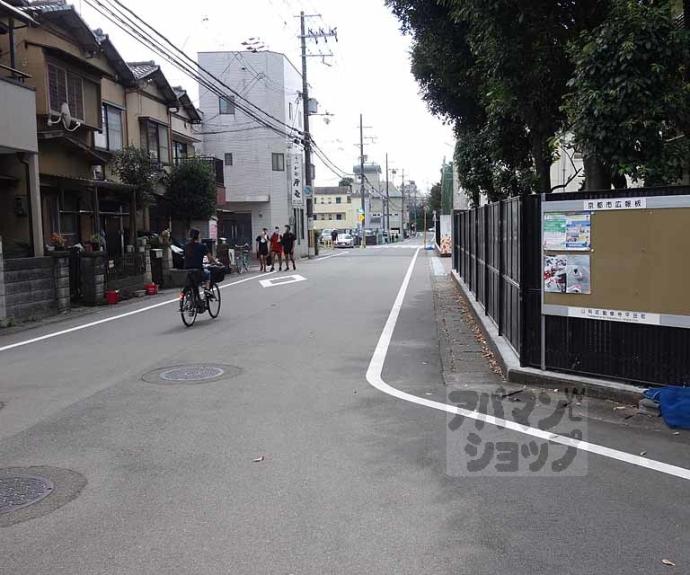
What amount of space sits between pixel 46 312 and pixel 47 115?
644 cm

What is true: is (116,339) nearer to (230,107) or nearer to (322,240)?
(230,107)

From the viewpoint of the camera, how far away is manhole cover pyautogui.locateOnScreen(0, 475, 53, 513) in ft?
14.1

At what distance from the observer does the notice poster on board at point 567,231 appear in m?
6.82

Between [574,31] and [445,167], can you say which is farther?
[445,167]

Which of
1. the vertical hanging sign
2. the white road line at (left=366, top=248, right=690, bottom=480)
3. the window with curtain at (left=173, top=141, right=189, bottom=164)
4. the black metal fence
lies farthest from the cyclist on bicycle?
the vertical hanging sign

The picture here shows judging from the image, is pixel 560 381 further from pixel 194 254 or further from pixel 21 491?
pixel 194 254

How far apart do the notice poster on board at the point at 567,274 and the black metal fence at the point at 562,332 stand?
0.15 metres

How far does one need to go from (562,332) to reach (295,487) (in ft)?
12.8

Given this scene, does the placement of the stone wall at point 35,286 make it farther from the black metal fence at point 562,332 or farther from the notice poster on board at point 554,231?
the notice poster on board at point 554,231

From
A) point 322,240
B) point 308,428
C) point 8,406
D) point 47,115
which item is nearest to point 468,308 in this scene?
point 308,428

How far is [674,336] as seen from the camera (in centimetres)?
629

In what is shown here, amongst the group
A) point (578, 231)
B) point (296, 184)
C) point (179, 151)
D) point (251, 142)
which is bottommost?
point (578, 231)

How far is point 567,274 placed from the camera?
23.1 feet

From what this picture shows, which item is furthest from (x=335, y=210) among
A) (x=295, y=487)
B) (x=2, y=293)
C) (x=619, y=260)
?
(x=295, y=487)
